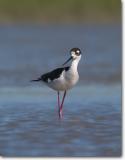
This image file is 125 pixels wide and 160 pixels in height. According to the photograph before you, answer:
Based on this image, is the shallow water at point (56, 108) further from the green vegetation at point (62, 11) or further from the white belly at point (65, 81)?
the green vegetation at point (62, 11)

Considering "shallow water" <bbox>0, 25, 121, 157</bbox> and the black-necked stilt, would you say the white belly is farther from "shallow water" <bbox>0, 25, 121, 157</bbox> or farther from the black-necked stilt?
"shallow water" <bbox>0, 25, 121, 157</bbox>

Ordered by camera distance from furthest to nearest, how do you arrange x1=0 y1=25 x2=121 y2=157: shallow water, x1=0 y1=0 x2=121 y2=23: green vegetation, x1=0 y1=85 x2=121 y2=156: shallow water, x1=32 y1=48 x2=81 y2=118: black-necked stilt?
x1=0 y1=0 x2=121 y2=23: green vegetation < x1=32 y1=48 x2=81 y2=118: black-necked stilt < x1=0 y1=25 x2=121 y2=157: shallow water < x1=0 y1=85 x2=121 y2=156: shallow water

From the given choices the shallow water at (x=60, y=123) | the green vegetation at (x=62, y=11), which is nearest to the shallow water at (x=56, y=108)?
the shallow water at (x=60, y=123)

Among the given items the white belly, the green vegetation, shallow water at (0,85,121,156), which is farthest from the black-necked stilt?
the green vegetation

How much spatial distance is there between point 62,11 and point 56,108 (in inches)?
570

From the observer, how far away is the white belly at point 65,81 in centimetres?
747

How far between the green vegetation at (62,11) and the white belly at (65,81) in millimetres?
13835

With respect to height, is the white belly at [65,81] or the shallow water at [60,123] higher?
the white belly at [65,81]

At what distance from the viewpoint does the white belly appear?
7.47 m

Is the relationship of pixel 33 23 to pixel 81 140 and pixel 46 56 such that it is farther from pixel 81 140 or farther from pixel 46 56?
pixel 81 140

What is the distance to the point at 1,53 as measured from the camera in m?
14.3

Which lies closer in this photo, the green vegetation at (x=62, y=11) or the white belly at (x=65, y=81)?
the white belly at (x=65, y=81)

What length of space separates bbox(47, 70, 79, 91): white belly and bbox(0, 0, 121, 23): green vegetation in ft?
45.4

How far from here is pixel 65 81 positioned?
24.8ft
